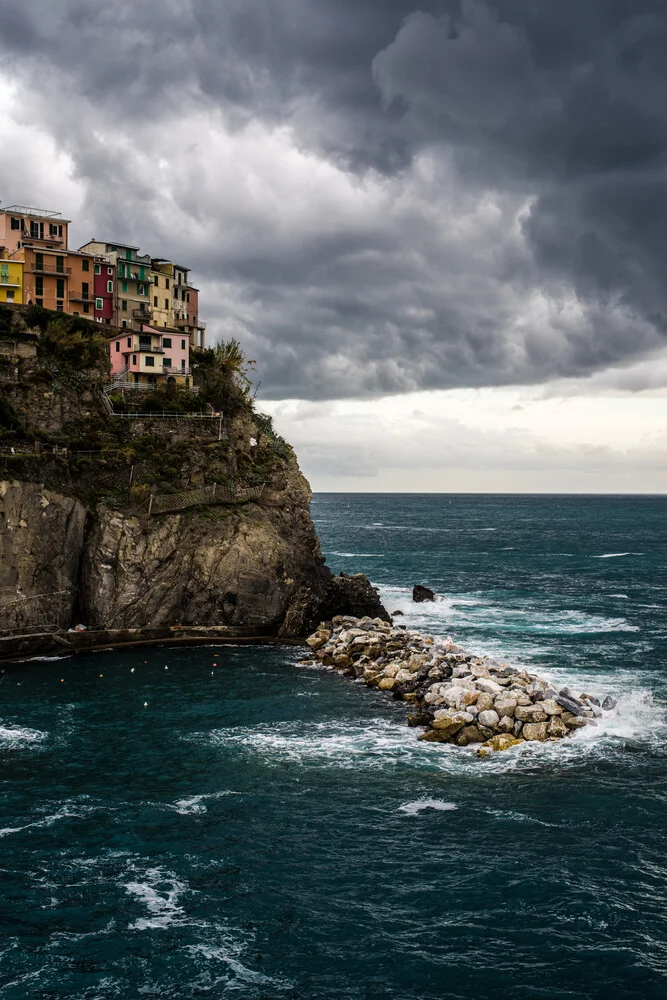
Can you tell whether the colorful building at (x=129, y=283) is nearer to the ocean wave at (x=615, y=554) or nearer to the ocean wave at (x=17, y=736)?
the ocean wave at (x=17, y=736)

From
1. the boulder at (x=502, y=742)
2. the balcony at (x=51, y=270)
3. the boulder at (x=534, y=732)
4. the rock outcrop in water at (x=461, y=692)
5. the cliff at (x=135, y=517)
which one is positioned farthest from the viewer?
the balcony at (x=51, y=270)

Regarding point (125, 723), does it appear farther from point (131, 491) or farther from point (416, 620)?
point (416, 620)

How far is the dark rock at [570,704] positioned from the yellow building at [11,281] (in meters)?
74.9

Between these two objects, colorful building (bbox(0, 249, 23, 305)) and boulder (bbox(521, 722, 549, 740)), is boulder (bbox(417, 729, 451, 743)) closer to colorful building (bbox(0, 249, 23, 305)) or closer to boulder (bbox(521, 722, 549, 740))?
boulder (bbox(521, 722, 549, 740))

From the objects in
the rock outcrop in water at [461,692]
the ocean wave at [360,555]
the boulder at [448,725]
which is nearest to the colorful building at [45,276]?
the rock outcrop in water at [461,692]

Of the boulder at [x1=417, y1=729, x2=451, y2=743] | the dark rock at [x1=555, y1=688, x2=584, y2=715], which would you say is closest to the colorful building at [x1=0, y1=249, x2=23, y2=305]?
the boulder at [x1=417, y1=729, x2=451, y2=743]

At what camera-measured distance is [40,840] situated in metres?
34.7

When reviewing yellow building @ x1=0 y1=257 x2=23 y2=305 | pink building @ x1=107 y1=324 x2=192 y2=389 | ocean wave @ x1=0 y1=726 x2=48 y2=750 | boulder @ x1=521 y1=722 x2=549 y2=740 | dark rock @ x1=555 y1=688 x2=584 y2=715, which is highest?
yellow building @ x1=0 y1=257 x2=23 y2=305

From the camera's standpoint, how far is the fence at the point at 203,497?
73812 mm

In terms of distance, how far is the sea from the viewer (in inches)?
1049

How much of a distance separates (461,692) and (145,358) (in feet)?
188

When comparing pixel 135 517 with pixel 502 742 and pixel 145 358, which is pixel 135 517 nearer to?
pixel 145 358

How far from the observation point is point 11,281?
92812 mm

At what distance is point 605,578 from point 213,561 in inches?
2805
